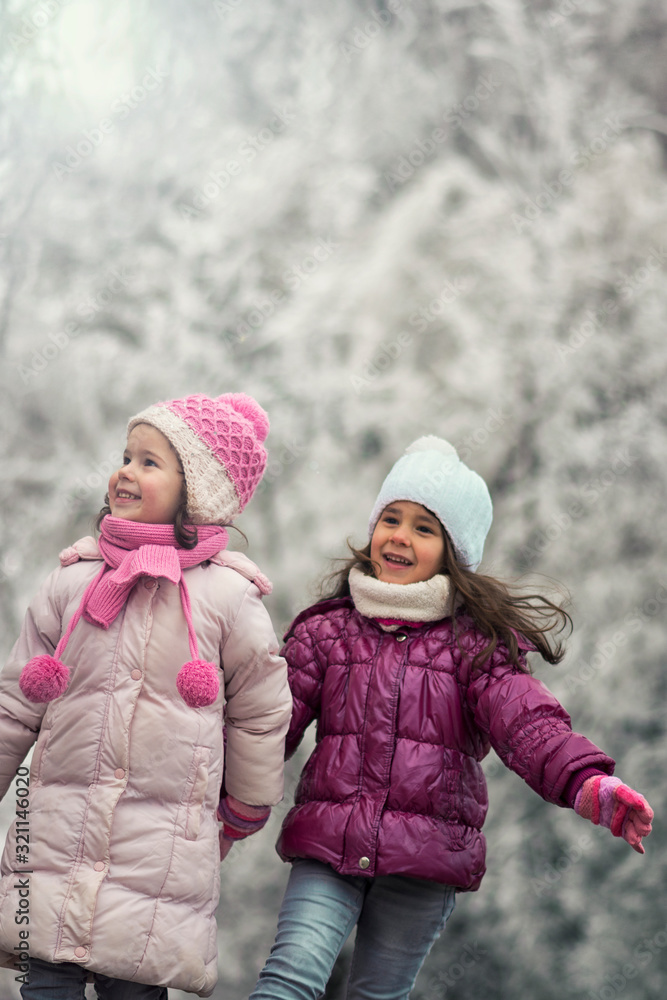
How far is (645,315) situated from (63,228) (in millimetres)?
1365

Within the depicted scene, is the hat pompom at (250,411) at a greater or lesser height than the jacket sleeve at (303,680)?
greater

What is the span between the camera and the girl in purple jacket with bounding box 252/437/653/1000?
1531 millimetres

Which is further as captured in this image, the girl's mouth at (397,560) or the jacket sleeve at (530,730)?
the girl's mouth at (397,560)

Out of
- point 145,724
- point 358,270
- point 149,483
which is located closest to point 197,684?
point 145,724

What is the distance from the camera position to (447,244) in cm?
224

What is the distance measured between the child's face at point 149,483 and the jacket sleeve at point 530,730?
60cm

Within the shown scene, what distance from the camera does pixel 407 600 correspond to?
5.46 feet

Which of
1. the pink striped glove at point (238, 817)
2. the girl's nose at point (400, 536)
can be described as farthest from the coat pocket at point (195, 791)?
the girl's nose at point (400, 536)

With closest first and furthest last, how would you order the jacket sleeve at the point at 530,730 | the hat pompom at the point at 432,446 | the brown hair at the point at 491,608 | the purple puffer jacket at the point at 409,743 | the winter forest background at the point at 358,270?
the jacket sleeve at the point at 530,730, the purple puffer jacket at the point at 409,743, the brown hair at the point at 491,608, the hat pompom at the point at 432,446, the winter forest background at the point at 358,270

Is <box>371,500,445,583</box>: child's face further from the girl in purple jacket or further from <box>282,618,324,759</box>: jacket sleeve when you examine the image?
<box>282,618,324,759</box>: jacket sleeve

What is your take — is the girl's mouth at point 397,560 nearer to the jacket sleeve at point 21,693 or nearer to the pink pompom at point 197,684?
the pink pompom at point 197,684

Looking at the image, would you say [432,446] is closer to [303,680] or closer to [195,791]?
[303,680]

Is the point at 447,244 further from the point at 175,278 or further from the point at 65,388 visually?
the point at 65,388

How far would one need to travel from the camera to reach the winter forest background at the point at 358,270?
7.07 feet
